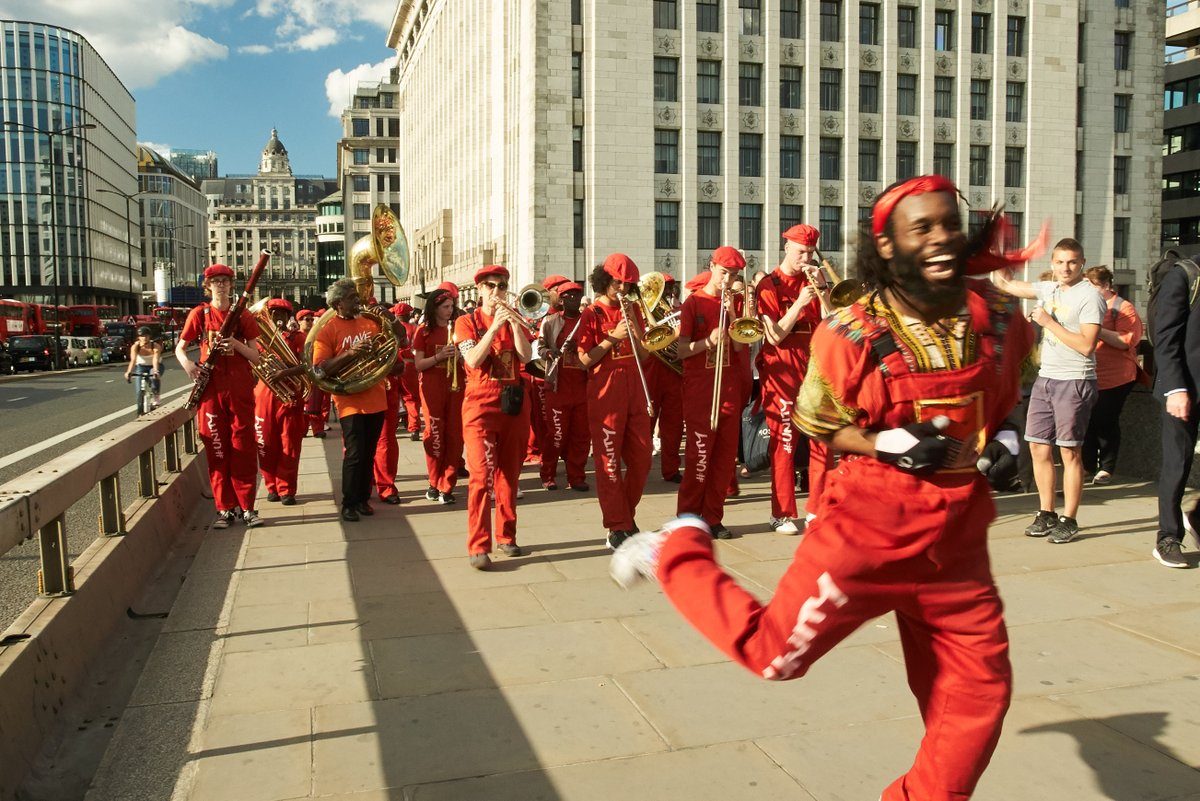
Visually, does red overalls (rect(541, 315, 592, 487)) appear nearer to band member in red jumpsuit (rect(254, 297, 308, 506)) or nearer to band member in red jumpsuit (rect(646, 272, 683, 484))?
band member in red jumpsuit (rect(646, 272, 683, 484))

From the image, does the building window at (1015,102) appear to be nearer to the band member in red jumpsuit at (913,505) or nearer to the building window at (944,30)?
the building window at (944,30)

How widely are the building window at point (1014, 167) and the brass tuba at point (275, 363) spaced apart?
5163cm

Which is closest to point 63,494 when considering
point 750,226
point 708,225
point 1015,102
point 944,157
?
point 708,225

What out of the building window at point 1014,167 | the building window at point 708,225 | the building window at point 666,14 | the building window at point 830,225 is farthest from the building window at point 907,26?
the building window at point 708,225

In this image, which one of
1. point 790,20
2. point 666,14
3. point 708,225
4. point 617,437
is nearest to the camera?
point 617,437

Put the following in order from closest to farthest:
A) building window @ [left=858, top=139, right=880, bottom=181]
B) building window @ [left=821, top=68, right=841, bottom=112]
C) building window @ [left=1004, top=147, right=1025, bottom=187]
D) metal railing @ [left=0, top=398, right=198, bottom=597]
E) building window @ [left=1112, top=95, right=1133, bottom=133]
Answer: metal railing @ [left=0, top=398, right=198, bottom=597], building window @ [left=821, top=68, right=841, bottom=112], building window @ [left=858, top=139, right=880, bottom=181], building window @ [left=1004, top=147, right=1025, bottom=187], building window @ [left=1112, top=95, right=1133, bottom=133]

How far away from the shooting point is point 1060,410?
23.3 ft

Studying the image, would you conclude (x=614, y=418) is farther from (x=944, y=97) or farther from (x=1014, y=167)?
(x=1014, y=167)

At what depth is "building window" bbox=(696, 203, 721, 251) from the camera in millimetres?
50188

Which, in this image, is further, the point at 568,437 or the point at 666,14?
the point at 666,14

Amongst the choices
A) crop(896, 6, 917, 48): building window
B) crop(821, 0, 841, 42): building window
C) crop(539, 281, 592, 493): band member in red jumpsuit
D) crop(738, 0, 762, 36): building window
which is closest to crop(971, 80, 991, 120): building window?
crop(896, 6, 917, 48): building window

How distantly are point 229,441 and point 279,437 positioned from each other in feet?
3.80

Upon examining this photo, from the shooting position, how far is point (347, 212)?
113938 millimetres

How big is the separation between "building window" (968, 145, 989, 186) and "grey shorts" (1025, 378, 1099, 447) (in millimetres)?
49918
